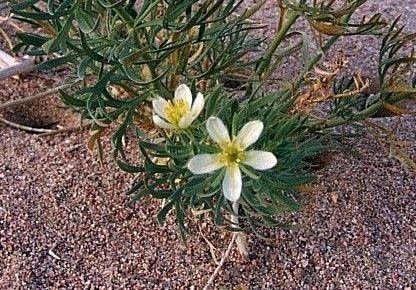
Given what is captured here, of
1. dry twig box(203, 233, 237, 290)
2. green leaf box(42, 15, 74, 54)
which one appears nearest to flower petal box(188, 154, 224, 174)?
green leaf box(42, 15, 74, 54)

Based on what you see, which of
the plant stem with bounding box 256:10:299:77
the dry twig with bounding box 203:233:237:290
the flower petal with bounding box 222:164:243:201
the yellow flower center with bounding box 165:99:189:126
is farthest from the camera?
the dry twig with bounding box 203:233:237:290

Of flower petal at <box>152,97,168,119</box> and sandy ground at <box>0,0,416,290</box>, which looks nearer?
flower petal at <box>152,97,168,119</box>

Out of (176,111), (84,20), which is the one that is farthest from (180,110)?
(84,20)

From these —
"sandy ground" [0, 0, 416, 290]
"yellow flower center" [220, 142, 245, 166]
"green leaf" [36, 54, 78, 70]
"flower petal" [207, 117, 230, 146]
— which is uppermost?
"flower petal" [207, 117, 230, 146]

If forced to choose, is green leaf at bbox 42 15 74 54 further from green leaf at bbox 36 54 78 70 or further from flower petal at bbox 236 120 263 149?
flower petal at bbox 236 120 263 149

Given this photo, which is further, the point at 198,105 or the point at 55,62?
the point at 55,62

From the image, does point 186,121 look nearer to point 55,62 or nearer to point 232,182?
point 232,182

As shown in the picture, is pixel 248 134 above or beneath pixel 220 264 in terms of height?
above

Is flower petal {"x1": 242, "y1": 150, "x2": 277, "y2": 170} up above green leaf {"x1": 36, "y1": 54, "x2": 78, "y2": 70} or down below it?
above
